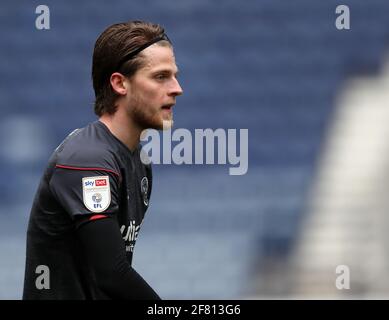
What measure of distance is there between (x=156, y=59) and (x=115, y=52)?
0.38 ft

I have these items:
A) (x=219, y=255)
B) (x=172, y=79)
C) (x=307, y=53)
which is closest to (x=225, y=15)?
(x=307, y=53)

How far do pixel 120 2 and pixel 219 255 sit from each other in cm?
167

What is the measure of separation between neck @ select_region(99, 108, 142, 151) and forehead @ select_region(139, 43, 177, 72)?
0.50 ft

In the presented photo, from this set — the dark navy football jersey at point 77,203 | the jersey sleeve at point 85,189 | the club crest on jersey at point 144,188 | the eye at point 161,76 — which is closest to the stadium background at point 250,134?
the club crest on jersey at point 144,188

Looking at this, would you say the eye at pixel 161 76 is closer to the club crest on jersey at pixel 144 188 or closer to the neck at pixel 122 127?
the neck at pixel 122 127

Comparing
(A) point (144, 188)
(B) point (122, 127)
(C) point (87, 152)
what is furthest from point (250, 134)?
(C) point (87, 152)

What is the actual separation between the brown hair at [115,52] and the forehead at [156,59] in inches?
0.6

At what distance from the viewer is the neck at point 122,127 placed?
2826mm

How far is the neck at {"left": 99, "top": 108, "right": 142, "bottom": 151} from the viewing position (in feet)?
9.27

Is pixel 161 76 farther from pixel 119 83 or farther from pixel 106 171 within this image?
pixel 106 171

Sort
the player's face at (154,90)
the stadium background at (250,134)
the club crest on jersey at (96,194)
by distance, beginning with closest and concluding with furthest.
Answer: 1. the club crest on jersey at (96,194)
2. the player's face at (154,90)
3. the stadium background at (250,134)

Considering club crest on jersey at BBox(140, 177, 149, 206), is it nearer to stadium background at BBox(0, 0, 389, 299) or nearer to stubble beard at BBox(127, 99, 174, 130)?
stubble beard at BBox(127, 99, 174, 130)

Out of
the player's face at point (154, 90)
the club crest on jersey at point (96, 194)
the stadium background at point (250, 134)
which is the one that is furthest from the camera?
the stadium background at point (250, 134)

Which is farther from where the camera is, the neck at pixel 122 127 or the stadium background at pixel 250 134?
A: the stadium background at pixel 250 134
